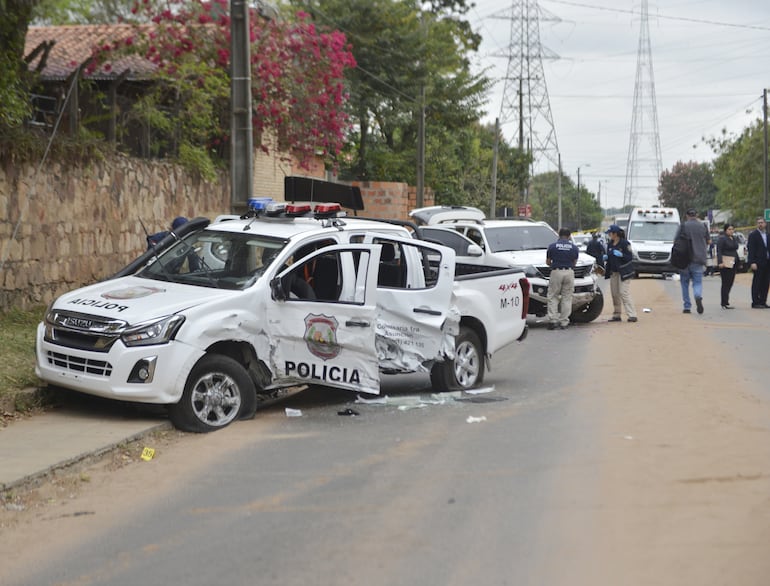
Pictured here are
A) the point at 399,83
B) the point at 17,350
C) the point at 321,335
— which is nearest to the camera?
the point at 321,335

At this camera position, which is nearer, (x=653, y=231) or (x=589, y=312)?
(x=589, y=312)

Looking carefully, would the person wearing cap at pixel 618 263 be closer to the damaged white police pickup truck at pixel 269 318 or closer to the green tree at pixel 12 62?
the damaged white police pickup truck at pixel 269 318

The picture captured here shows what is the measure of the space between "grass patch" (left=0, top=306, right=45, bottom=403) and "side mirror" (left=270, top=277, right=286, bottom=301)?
252cm

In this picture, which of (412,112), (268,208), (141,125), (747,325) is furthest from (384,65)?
(268,208)

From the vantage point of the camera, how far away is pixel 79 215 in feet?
59.9

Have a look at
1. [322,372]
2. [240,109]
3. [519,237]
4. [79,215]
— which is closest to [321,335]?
[322,372]

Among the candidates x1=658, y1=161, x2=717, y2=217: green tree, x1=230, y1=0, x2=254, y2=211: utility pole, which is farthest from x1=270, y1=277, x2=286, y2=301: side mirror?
x1=658, y1=161, x2=717, y2=217: green tree

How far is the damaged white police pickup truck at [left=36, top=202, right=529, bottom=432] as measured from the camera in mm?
9695

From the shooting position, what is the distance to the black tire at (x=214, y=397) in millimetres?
9789

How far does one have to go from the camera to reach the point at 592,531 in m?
6.49

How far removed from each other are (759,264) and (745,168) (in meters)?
57.7

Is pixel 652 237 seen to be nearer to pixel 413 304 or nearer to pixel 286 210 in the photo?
pixel 413 304

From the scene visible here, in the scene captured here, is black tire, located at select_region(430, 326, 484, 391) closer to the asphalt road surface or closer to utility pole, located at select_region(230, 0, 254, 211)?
the asphalt road surface

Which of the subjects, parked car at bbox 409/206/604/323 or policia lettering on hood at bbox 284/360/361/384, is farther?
parked car at bbox 409/206/604/323
